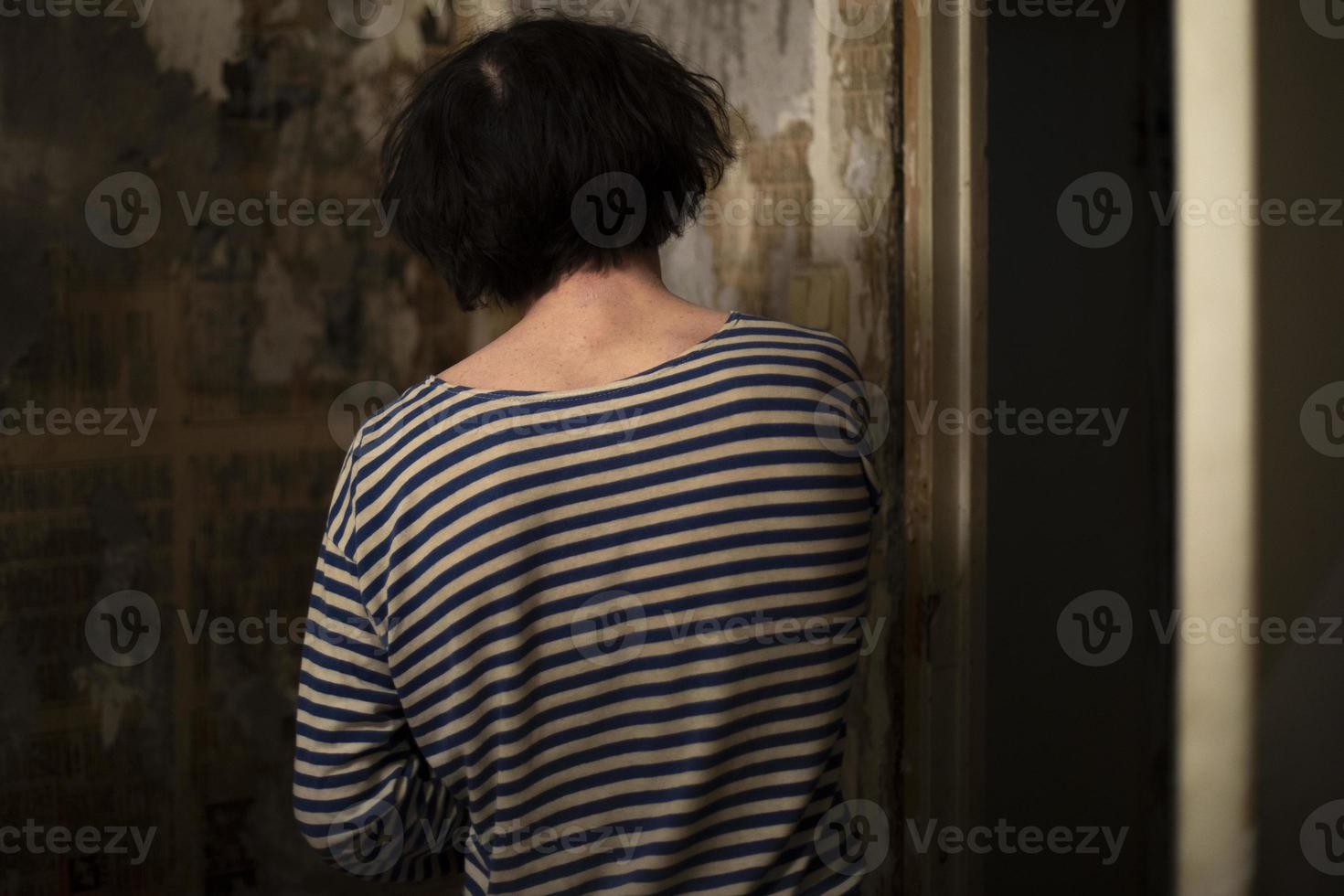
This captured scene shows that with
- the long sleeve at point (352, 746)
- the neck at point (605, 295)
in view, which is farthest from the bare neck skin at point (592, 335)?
the long sleeve at point (352, 746)

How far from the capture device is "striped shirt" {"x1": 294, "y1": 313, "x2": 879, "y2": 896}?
0.63 m

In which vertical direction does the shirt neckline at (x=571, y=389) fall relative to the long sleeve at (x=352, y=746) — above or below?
above

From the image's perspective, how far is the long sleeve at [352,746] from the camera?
0.67 metres

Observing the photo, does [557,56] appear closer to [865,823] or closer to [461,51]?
[461,51]

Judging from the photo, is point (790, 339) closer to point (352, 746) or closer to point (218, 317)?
point (352, 746)

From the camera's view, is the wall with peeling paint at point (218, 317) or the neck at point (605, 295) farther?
the wall with peeling paint at point (218, 317)

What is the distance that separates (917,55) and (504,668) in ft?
3.38

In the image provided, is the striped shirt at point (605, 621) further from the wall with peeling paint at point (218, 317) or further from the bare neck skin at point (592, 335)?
the wall with peeling paint at point (218, 317)

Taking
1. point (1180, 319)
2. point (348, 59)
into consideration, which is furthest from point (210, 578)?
point (1180, 319)

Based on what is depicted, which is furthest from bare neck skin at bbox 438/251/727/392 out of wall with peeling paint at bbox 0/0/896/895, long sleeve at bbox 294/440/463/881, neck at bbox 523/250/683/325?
wall with peeling paint at bbox 0/0/896/895

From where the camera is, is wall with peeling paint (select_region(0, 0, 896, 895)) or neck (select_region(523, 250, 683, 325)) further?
wall with peeling paint (select_region(0, 0, 896, 895))

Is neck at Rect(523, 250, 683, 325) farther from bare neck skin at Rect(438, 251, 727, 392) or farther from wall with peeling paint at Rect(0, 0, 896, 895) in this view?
wall with peeling paint at Rect(0, 0, 896, 895)

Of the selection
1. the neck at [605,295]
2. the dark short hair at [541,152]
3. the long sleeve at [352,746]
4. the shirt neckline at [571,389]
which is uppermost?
the dark short hair at [541,152]

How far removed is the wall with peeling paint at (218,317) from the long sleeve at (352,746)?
1.89ft
